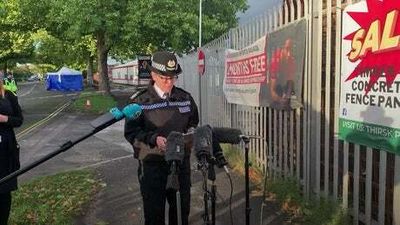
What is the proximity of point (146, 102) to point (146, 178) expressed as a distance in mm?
669

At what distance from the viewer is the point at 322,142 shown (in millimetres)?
5781

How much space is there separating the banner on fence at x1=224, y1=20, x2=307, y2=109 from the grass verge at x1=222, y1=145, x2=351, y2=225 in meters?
1.06

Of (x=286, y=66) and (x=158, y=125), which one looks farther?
(x=286, y=66)

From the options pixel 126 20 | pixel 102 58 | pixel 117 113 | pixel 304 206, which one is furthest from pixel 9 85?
pixel 102 58

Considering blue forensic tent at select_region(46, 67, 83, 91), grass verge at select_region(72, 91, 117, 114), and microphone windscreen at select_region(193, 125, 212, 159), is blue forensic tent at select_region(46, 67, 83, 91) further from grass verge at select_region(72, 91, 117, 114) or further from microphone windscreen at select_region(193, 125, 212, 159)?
microphone windscreen at select_region(193, 125, 212, 159)

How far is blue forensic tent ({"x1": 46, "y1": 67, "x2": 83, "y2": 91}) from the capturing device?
55.4 metres

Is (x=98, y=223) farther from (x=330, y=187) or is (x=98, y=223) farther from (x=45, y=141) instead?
(x=45, y=141)

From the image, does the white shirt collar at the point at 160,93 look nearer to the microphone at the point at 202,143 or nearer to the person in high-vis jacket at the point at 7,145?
the microphone at the point at 202,143

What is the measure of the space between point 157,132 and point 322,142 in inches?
86.8

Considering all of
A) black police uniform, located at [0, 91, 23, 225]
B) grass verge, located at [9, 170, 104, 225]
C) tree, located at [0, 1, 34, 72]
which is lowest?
grass verge, located at [9, 170, 104, 225]

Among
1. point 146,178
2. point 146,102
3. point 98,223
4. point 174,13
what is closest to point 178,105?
point 146,102

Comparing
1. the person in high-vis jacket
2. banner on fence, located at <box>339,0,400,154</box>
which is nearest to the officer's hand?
banner on fence, located at <box>339,0,400,154</box>

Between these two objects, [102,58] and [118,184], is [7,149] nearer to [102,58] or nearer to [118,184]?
[118,184]

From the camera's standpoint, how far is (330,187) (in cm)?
567
